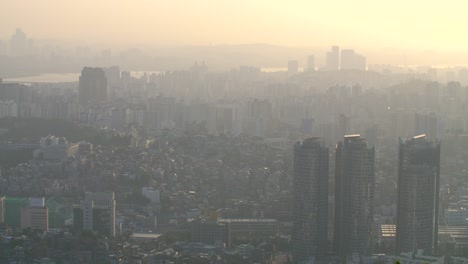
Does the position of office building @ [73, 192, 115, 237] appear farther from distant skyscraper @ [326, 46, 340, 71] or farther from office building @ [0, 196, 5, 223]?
distant skyscraper @ [326, 46, 340, 71]

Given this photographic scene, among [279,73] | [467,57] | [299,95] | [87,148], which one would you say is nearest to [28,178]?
[87,148]

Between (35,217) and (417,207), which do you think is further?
(35,217)

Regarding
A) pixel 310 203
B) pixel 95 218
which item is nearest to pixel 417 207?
pixel 310 203

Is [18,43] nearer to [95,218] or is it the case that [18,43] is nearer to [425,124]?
[425,124]

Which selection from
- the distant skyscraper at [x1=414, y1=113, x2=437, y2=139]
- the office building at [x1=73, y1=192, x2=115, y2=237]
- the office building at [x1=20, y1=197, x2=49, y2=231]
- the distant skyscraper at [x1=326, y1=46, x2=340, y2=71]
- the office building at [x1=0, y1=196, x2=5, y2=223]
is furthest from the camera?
the distant skyscraper at [x1=326, y1=46, x2=340, y2=71]

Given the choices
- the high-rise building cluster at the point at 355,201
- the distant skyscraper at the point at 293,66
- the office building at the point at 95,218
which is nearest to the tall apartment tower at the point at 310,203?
the high-rise building cluster at the point at 355,201

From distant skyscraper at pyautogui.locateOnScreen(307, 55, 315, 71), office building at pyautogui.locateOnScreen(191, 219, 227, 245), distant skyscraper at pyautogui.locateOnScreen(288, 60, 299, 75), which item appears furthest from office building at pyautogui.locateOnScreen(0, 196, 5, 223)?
distant skyscraper at pyautogui.locateOnScreen(288, 60, 299, 75)

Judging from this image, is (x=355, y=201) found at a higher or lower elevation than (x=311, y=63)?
lower
